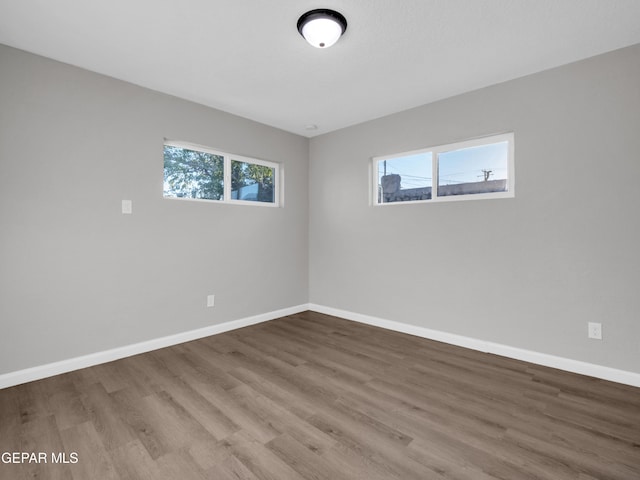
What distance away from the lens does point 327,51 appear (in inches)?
97.7

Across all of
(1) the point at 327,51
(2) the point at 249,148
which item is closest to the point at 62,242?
(2) the point at 249,148

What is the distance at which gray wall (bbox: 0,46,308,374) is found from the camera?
95.3 inches

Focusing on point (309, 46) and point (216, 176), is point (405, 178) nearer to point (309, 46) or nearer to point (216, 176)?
point (309, 46)

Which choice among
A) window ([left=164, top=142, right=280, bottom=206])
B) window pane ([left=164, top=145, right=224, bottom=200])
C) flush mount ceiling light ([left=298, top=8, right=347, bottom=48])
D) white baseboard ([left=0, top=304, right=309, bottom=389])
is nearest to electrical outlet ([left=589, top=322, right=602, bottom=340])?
flush mount ceiling light ([left=298, top=8, right=347, bottom=48])

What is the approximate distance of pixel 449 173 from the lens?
3404 mm

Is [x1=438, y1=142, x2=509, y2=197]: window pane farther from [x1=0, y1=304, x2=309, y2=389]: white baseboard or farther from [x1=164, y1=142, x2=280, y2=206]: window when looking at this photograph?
[x1=0, y1=304, x2=309, y2=389]: white baseboard

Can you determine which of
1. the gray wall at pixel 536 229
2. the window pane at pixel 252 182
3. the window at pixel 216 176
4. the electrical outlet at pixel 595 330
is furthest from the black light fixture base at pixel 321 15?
the electrical outlet at pixel 595 330

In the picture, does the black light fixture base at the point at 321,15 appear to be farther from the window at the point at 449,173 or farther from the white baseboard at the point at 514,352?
the white baseboard at the point at 514,352

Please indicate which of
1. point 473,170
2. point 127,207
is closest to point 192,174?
point 127,207

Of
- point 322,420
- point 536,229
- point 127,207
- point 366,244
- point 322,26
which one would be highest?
point 322,26

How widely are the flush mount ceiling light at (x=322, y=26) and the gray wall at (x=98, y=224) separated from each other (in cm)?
182

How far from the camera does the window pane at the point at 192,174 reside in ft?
10.8

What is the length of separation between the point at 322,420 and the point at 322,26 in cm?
254

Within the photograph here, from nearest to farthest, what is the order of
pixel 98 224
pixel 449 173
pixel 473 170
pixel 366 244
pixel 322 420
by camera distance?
pixel 322 420, pixel 98 224, pixel 473 170, pixel 449 173, pixel 366 244
